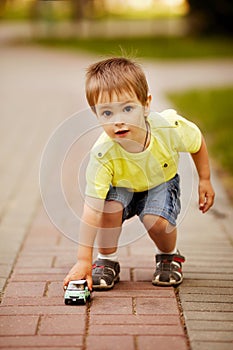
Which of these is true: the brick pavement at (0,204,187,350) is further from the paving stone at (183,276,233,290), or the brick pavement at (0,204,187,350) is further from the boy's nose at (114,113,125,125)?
the boy's nose at (114,113,125,125)

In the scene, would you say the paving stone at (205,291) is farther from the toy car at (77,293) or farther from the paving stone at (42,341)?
the paving stone at (42,341)

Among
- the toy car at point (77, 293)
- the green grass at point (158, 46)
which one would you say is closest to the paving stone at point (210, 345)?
the toy car at point (77, 293)

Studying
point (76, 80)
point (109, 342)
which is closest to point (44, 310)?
point (109, 342)

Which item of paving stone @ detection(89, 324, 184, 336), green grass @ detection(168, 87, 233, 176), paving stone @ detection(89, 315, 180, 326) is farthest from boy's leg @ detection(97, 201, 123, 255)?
green grass @ detection(168, 87, 233, 176)

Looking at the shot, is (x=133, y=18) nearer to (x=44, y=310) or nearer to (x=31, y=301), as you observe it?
(x=31, y=301)

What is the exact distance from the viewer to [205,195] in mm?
3883

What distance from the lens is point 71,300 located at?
3553mm

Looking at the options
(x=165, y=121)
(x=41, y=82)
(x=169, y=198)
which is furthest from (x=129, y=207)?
(x=41, y=82)

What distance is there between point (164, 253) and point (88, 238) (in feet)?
1.59

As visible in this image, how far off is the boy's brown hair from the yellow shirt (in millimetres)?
184

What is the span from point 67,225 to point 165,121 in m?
1.27

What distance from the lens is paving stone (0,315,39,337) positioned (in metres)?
3.19

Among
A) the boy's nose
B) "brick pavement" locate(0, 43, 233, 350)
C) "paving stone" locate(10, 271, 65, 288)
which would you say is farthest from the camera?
"paving stone" locate(10, 271, 65, 288)

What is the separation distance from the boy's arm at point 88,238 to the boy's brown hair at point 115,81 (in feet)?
1.55
